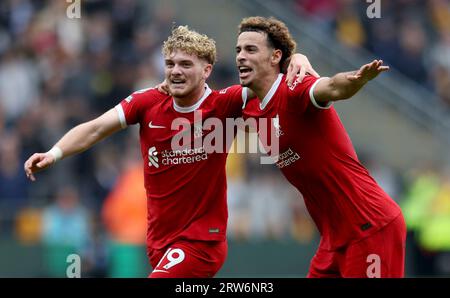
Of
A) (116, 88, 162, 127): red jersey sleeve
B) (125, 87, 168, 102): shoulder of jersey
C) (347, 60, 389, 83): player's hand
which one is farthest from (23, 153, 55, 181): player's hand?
(347, 60, 389, 83): player's hand

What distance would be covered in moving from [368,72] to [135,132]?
9.09 metres

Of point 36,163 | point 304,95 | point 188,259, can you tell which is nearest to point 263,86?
point 304,95

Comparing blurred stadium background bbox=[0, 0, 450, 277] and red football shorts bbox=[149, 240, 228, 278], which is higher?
blurred stadium background bbox=[0, 0, 450, 277]

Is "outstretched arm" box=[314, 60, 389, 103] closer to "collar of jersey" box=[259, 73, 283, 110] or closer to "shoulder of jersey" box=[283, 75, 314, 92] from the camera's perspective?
"shoulder of jersey" box=[283, 75, 314, 92]

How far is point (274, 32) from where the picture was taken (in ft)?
30.1

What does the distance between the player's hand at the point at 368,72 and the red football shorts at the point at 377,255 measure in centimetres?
132

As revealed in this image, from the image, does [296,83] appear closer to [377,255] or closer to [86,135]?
[377,255]

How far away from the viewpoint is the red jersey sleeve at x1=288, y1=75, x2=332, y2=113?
27.9 ft

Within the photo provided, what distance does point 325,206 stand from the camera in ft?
29.1

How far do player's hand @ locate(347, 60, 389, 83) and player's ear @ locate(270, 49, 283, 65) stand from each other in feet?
3.76

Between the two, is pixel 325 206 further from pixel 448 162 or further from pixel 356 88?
pixel 448 162

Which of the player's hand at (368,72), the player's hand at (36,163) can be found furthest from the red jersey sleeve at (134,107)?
the player's hand at (368,72)

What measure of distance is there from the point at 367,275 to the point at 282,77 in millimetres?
1678
